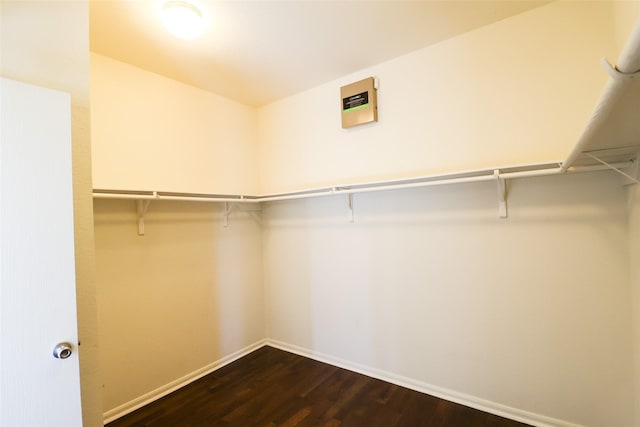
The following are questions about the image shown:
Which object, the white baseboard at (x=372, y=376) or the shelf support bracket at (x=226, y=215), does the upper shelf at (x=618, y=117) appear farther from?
the shelf support bracket at (x=226, y=215)

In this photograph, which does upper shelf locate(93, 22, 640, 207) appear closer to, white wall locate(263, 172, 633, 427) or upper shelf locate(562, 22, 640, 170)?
upper shelf locate(562, 22, 640, 170)

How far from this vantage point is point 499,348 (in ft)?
6.43

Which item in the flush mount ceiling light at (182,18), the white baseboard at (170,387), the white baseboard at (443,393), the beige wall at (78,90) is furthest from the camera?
the white baseboard at (170,387)

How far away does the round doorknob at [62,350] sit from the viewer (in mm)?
1094

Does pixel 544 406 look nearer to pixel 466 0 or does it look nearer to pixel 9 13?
pixel 466 0

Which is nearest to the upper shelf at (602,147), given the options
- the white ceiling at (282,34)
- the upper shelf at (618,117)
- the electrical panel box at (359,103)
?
the upper shelf at (618,117)

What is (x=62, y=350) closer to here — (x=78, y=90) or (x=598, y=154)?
(x=78, y=90)

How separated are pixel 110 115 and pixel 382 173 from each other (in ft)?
7.05

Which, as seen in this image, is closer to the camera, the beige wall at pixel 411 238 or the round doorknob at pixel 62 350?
the round doorknob at pixel 62 350

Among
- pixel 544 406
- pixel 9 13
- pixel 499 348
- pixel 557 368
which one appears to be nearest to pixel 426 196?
pixel 499 348

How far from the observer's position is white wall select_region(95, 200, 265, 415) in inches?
83.1

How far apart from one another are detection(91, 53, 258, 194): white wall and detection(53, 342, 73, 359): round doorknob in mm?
1299

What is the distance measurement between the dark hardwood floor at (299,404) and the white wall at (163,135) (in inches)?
66.7

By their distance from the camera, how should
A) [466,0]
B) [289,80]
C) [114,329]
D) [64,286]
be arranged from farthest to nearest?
[289,80] → [114,329] → [466,0] → [64,286]
